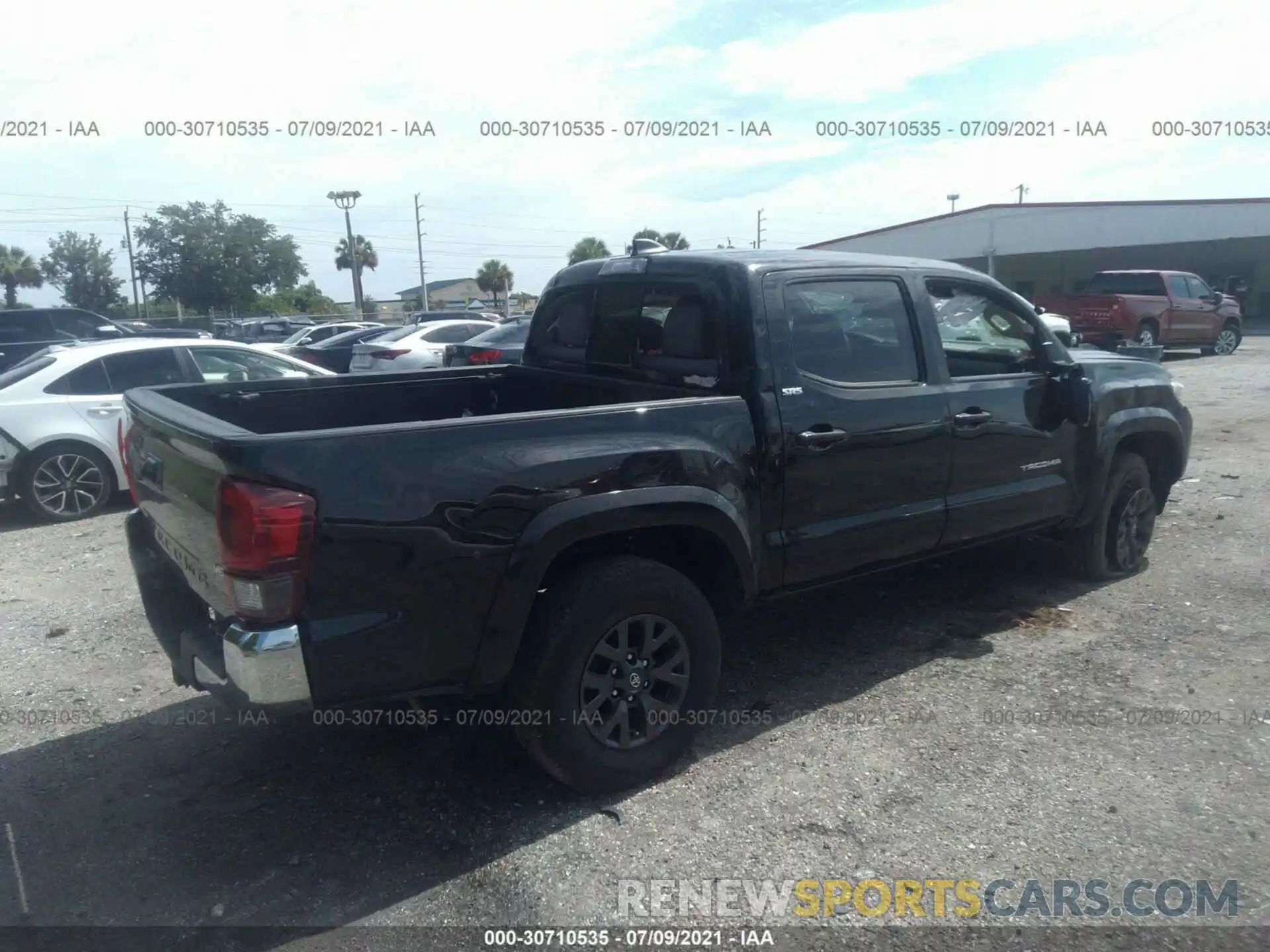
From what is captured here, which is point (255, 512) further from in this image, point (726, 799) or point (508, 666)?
point (726, 799)

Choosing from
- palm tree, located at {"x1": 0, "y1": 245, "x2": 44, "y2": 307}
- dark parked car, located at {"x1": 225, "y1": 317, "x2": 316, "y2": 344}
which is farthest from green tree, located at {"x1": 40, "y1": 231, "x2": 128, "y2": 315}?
dark parked car, located at {"x1": 225, "y1": 317, "x2": 316, "y2": 344}

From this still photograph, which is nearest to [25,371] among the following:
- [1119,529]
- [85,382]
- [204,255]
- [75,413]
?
[85,382]

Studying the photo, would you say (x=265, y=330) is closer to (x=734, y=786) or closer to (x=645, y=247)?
(x=645, y=247)

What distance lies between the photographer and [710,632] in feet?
12.9

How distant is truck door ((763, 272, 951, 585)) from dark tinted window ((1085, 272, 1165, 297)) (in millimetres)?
18100

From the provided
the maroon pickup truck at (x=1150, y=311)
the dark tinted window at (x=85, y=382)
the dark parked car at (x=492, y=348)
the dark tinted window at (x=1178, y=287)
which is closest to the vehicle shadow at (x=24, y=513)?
the dark tinted window at (x=85, y=382)

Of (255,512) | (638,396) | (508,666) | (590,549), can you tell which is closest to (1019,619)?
(638,396)

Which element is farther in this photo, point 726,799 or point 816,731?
point 816,731

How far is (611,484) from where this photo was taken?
3.54m

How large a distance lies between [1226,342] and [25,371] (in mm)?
23218

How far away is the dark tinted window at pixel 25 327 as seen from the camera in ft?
57.1

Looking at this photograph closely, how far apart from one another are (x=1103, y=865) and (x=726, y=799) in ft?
4.12

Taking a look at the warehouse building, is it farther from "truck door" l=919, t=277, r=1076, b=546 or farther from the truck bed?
the truck bed

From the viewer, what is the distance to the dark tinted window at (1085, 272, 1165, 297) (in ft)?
67.8
